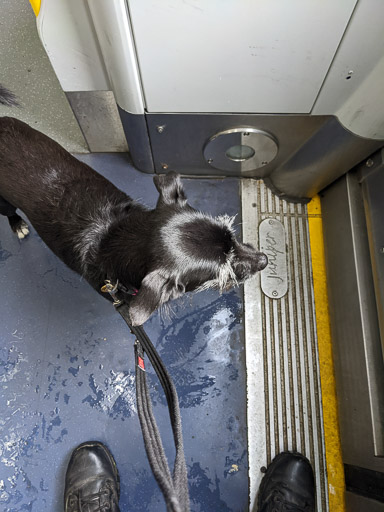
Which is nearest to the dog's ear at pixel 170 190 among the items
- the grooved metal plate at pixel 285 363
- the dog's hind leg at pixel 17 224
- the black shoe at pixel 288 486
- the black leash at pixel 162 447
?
the black leash at pixel 162 447

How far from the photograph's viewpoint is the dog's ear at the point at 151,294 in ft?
4.45

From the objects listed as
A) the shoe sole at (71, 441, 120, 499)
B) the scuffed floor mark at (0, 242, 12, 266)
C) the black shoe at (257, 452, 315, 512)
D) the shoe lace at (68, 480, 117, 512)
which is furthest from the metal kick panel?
the shoe lace at (68, 480, 117, 512)

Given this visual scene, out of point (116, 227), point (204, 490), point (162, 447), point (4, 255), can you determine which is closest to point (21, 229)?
point (4, 255)

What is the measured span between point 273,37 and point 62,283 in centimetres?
176

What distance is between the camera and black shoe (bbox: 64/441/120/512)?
6.32 ft

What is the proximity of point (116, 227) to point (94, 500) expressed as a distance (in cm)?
144

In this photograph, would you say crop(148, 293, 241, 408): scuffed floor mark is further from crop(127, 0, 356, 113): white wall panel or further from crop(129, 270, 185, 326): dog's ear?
crop(127, 0, 356, 113): white wall panel

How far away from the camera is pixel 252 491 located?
77.9 inches

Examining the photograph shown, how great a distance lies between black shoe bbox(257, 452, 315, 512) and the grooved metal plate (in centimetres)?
5

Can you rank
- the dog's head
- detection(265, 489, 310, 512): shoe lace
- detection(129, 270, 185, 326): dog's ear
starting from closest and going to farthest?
detection(129, 270, 185, 326): dog's ear → the dog's head → detection(265, 489, 310, 512): shoe lace

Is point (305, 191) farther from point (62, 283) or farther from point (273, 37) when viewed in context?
point (62, 283)

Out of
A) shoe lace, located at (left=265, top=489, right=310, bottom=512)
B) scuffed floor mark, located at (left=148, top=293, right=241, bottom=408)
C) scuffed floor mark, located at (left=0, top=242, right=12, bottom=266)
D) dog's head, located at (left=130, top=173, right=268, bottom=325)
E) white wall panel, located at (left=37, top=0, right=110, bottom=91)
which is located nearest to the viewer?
dog's head, located at (left=130, top=173, right=268, bottom=325)

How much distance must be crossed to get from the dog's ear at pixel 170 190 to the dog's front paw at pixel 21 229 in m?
1.14

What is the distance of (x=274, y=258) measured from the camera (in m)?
2.40
